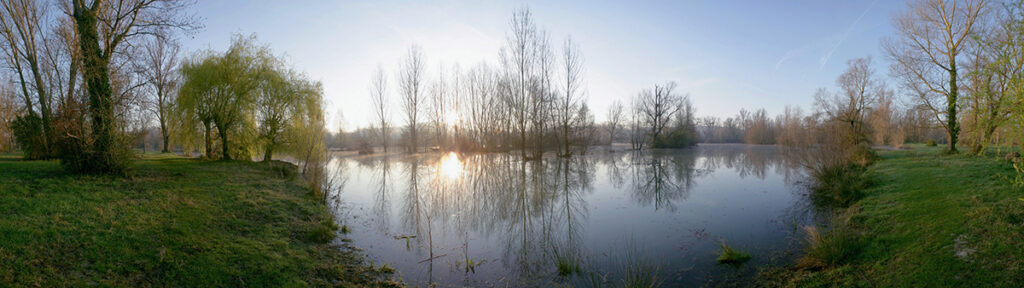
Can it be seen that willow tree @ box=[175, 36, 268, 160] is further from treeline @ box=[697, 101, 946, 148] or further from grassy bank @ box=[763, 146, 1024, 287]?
treeline @ box=[697, 101, 946, 148]

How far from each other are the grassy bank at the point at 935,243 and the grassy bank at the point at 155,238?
5297 mm

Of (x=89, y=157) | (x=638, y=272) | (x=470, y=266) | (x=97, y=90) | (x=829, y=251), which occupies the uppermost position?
(x=97, y=90)

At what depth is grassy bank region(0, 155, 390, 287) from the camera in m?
3.47

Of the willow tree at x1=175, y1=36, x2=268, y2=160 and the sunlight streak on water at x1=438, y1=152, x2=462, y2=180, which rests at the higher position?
the willow tree at x1=175, y1=36, x2=268, y2=160

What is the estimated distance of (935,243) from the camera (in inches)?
159

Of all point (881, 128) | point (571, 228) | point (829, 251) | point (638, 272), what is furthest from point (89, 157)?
point (881, 128)

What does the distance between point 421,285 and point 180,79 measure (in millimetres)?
16299

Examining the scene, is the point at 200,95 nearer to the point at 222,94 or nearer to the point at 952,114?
the point at 222,94

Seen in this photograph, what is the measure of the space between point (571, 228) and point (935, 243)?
4628 mm

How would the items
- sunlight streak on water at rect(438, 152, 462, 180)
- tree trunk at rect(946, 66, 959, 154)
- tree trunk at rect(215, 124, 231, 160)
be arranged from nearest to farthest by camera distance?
tree trunk at rect(946, 66, 959, 154), tree trunk at rect(215, 124, 231, 160), sunlight streak on water at rect(438, 152, 462, 180)

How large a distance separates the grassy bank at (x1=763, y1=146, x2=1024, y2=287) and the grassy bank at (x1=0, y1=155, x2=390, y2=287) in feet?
17.4

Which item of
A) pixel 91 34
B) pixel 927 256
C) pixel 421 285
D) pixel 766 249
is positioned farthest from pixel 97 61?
pixel 927 256

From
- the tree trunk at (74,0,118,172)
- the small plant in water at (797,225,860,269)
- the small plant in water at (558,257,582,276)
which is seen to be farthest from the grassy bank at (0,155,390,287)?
the small plant in water at (797,225,860,269)

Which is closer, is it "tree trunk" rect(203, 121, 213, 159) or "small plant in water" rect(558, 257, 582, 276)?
"small plant in water" rect(558, 257, 582, 276)
